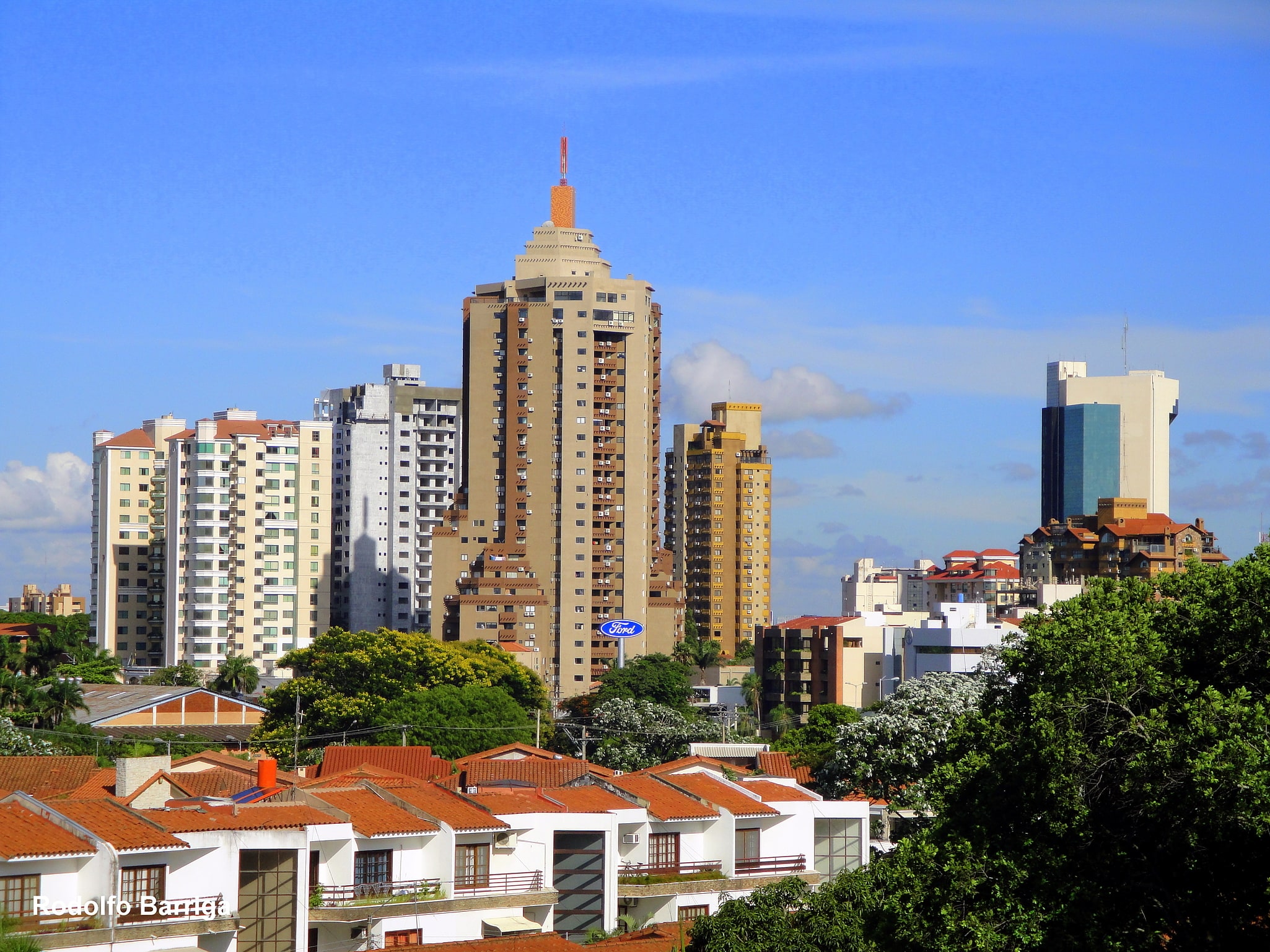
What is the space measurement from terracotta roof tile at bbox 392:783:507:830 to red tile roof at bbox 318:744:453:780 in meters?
13.2

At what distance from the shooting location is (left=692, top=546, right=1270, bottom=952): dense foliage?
92.0 feet

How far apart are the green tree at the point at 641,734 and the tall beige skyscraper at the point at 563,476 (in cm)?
5392

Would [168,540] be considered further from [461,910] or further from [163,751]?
[461,910]

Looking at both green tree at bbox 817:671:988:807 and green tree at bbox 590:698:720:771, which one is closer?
green tree at bbox 817:671:988:807

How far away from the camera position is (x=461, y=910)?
148 ft

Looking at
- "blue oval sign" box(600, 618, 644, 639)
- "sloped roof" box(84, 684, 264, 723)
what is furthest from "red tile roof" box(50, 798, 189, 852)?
"blue oval sign" box(600, 618, 644, 639)

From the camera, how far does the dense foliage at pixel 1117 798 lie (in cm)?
2803

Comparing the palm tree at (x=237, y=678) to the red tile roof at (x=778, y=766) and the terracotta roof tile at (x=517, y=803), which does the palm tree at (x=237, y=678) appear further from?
the terracotta roof tile at (x=517, y=803)

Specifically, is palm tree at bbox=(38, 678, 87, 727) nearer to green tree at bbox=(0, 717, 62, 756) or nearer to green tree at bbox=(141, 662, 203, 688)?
green tree at bbox=(0, 717, 62, 756)

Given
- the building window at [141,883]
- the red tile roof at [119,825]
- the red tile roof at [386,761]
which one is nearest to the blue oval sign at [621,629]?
the red tile roof at [386,761]

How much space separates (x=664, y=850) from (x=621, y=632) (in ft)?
382

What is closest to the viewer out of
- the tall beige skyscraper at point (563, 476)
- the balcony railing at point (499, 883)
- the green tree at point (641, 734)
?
the balcony railing at point (499, 883)

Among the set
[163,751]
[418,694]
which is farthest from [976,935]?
[418,694]

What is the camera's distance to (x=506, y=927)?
45.6 meters
